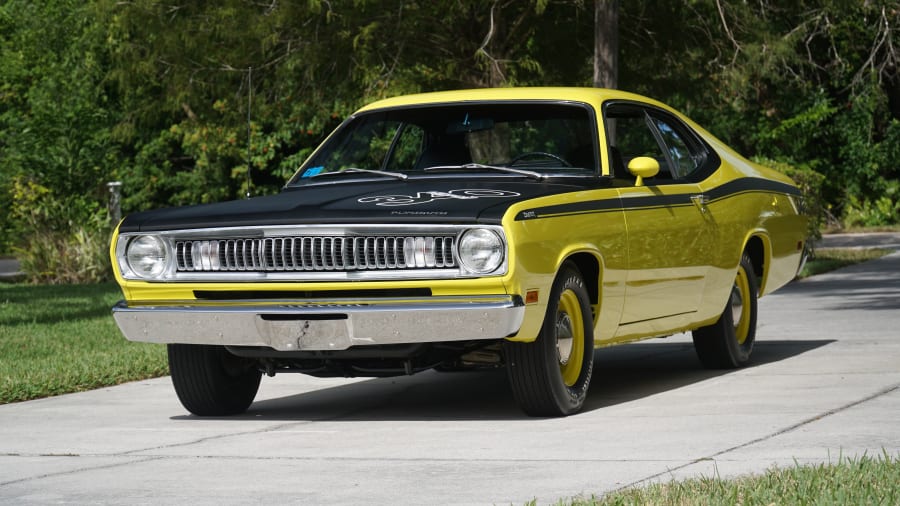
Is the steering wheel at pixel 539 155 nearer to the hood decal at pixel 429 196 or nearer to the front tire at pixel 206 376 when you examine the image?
the hood decal at pixel 429 196

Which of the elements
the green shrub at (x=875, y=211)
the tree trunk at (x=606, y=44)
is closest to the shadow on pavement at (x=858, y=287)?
the tree trunk at (x=606, y=44)

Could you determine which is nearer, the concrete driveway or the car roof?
the concrete driveway

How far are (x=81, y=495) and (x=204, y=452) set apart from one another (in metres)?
1.14

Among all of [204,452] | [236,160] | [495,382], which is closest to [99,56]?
[236,160]

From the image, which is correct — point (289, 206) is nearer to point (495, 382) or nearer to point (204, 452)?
point (204, 452)

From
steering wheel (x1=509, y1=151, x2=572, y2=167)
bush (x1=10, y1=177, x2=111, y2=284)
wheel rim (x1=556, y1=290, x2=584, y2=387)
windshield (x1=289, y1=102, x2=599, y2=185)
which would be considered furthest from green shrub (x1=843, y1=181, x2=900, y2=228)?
wheel rim (x1=556, y1=290, x2=584, y2=387)

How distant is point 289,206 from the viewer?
772 cm

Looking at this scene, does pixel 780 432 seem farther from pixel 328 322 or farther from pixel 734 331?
pixel 734 331

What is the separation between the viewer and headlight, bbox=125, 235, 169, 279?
7.88 metres

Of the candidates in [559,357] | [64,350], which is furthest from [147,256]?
[64,350]

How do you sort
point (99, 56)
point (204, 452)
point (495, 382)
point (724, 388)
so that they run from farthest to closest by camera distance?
point (99, 56)
point (495, 382)
point (724, 388)
point (204, 452)

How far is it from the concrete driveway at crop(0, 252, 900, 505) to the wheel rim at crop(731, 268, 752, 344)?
28 cm

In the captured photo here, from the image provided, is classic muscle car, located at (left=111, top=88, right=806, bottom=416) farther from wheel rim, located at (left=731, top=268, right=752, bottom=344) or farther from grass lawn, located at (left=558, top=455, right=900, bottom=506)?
grass lawn, located at (left=558, top=455, right=900, bottom=506)

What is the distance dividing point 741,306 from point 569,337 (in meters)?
2.60
